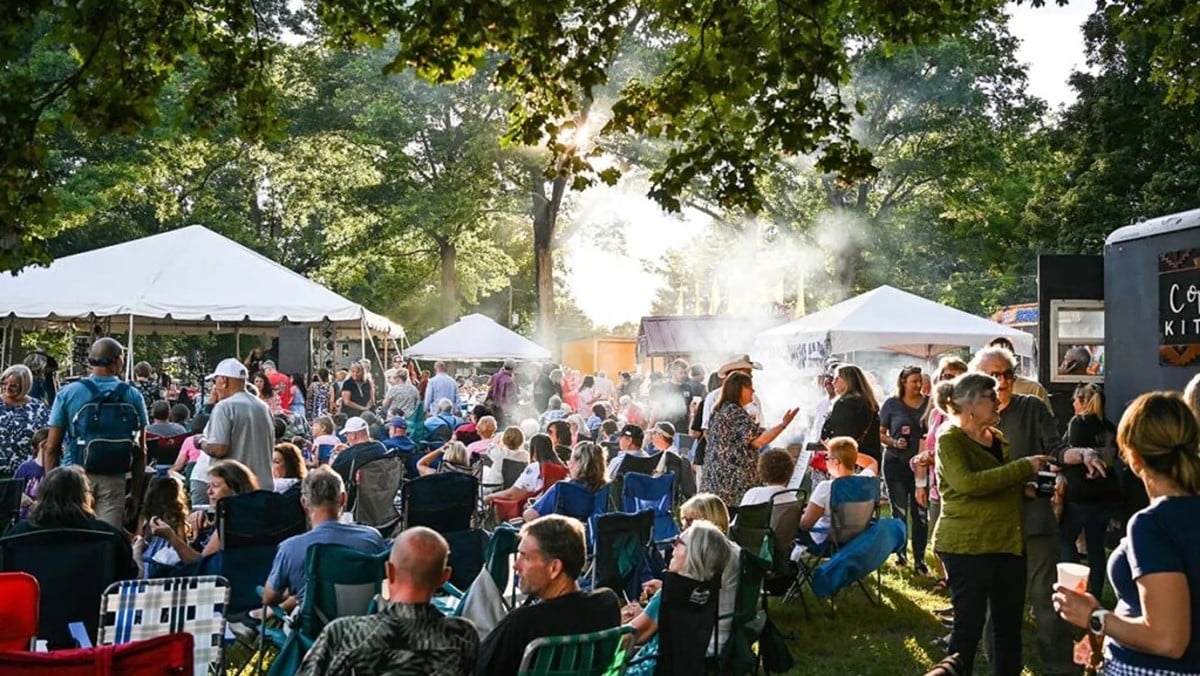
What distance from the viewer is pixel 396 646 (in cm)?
313

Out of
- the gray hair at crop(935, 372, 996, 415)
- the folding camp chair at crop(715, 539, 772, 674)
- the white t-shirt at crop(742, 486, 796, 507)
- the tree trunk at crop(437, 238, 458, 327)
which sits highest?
the tree trunk at crop(437, 238, 458, 327)

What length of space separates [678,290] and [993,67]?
55.7 meters

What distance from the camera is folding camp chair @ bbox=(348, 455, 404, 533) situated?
7.89 metres

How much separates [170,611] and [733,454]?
4.17m

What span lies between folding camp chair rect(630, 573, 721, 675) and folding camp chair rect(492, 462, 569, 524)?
3.97 metres

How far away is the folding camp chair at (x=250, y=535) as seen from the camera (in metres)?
5.44

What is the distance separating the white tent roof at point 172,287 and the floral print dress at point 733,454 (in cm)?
585

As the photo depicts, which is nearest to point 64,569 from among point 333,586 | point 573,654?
point 333,586

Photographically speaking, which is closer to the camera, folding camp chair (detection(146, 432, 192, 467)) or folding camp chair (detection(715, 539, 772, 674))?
folding camp chair (detection(715, 539, 772, 674))

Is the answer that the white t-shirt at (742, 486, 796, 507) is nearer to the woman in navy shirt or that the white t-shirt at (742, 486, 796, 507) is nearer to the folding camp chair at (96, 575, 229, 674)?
the folding camp chair at (96, 575, 229, 674)

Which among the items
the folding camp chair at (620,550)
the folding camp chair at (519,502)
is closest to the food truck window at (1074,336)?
the folding camp chair at (519,502)

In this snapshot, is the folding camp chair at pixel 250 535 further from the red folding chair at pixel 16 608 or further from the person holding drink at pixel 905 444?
the person holding drink at pixel 905 444

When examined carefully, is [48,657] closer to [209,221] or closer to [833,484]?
[833,484]

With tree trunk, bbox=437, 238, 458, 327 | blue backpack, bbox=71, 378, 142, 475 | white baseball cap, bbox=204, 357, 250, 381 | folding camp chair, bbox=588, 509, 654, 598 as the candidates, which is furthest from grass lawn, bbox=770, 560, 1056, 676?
tree trunk, bbox=437, 238, 458, 327
